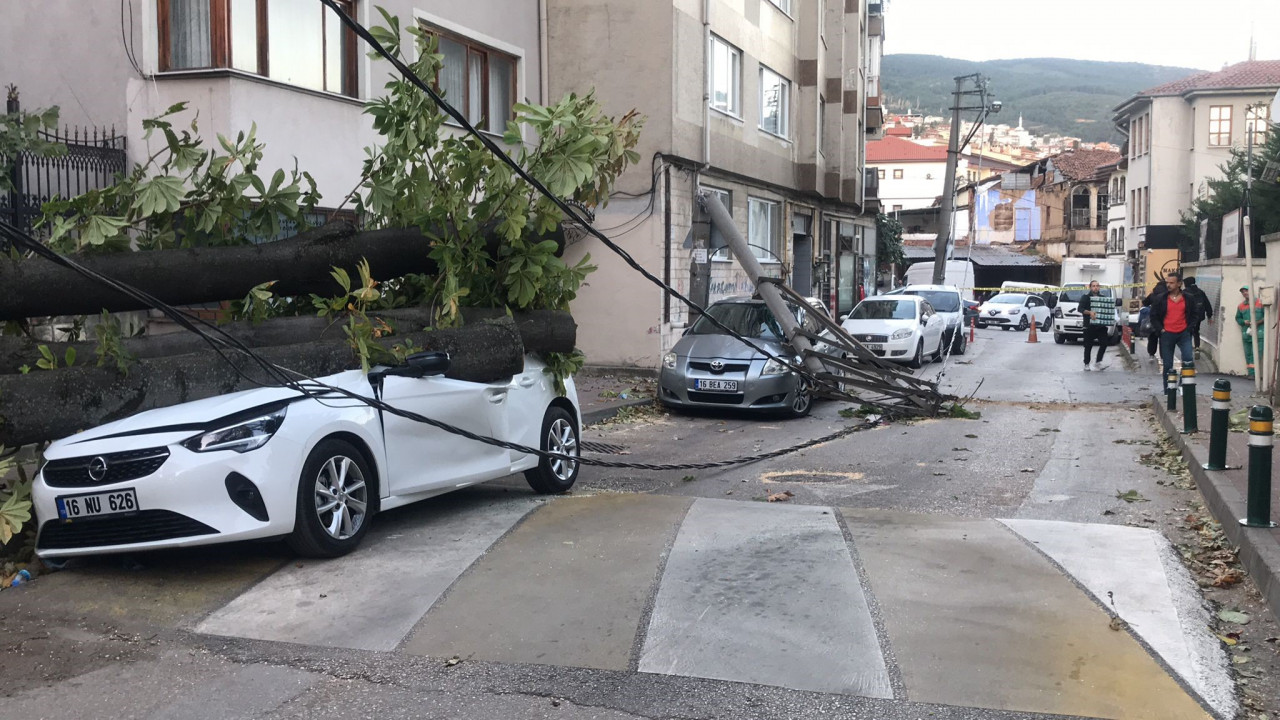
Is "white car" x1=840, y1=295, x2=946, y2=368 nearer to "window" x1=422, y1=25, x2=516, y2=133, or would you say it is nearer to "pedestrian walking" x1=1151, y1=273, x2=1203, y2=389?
"pedestrian walking" x1=1151, y1=273, x2=1203, y2=389

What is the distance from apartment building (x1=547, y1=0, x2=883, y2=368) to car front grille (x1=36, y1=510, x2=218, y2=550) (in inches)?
509

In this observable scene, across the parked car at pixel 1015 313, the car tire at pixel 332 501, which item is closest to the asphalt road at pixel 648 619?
the car tire at pixel 332 501

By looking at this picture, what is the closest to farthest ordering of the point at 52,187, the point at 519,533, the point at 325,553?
the point at 325,553, the point at 519,533, the point at 52,187

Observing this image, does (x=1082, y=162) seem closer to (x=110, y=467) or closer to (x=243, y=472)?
(x=243, y=472)

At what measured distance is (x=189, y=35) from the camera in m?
13.1

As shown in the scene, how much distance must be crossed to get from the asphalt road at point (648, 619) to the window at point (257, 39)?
7149 millimetres

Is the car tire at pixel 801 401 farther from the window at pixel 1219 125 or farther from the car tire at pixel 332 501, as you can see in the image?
the window at pixel 1219 125

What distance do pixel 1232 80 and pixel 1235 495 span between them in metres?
53.8

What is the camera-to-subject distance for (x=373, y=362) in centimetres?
734

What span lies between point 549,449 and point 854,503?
2.40 metres

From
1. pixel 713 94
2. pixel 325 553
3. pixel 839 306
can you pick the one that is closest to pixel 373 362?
pixel 325 553

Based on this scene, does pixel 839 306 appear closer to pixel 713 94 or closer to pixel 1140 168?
pixel 713 94

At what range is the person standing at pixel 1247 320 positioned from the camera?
58.5ft

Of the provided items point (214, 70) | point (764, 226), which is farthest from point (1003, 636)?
point (764, 226)
